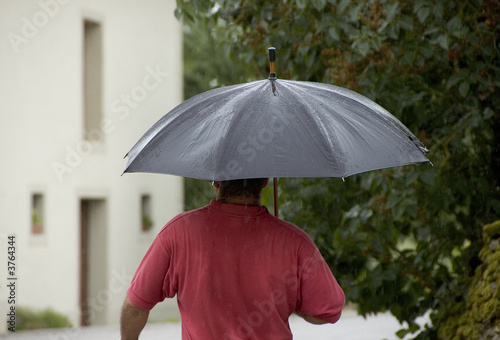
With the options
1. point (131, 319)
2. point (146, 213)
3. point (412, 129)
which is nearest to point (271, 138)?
point (131, 319)

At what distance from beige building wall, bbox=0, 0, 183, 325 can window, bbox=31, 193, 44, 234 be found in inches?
1.3

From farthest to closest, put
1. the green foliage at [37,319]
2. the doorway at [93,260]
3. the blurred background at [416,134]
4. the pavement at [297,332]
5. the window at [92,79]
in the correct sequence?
the doorway at [93,260]
the window at [92,79]
the green foliage at [37,319]
the pavement at [297,332]
the blurred background at [416,134]

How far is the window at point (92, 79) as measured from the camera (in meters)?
18.5

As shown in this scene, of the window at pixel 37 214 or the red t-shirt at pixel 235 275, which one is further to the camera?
the window at pixel 37 214

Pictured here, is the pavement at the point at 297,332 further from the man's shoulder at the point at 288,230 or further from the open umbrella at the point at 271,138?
the man's shoulder at the point at 288,230

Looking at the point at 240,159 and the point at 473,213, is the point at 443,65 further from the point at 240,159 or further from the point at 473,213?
the point at 240,159

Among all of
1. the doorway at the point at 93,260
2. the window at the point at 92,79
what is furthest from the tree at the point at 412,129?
the doorway at the point at 93,260

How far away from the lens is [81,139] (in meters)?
18.1

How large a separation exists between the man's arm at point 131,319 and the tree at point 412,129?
2441mm

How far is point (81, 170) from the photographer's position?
1842 cm

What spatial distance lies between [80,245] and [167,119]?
52.9 feet

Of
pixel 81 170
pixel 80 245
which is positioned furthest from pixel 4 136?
pixel 80 245

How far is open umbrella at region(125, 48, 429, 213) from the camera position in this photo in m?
2.97

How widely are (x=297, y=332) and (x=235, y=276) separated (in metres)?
13.0
